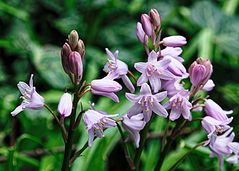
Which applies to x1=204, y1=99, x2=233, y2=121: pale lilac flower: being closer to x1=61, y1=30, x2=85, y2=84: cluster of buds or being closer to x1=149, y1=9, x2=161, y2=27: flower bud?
x1=149, y1=9, x2=161, y2=27: flower bud

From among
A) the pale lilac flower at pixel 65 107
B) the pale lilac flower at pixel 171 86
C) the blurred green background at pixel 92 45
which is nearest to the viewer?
the pale lilac flower at pixel 65 107

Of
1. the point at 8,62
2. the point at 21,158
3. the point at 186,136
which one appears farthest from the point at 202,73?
the point at 8,62

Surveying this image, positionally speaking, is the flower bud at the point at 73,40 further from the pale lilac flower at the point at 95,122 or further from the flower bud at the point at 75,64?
the pale lilac flower at the point at 95,122

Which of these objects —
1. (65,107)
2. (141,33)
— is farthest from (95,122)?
(141,33)

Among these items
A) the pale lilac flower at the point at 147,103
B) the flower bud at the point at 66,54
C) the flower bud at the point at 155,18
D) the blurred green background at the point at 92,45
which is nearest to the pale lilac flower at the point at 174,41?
the flower bud at the point at 155,18

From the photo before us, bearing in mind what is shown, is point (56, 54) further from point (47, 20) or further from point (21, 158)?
point (21, 158)

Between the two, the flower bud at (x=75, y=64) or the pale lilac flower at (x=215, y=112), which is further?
the pale lilac flower at (x=215, y=112)
